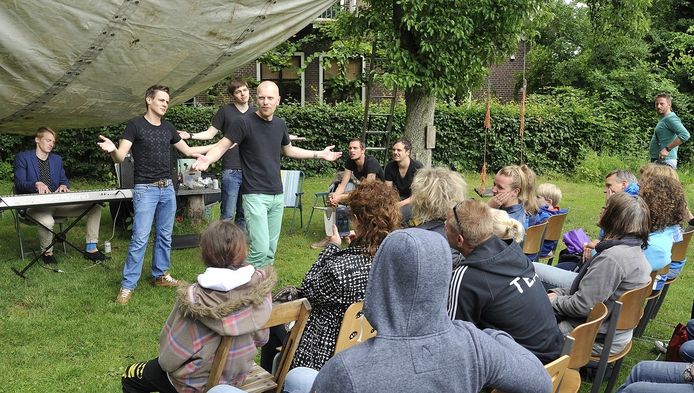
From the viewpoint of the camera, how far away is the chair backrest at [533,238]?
16.9 feet

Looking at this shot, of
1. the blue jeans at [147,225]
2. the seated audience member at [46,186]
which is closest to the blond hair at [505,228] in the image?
the blue jeans at [147,225]

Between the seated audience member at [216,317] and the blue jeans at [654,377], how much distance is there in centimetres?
168

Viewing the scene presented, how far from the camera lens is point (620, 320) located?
3469 mm

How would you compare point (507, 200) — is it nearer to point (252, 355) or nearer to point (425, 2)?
point (252, 355)

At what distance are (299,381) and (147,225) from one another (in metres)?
3.21

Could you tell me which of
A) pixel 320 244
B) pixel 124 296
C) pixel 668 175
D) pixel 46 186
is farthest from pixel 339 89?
pixel 668 175

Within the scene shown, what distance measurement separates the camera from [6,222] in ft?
27.9

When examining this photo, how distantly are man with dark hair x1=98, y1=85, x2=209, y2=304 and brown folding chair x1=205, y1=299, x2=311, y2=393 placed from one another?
2694mm

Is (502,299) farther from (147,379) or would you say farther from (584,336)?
(147,379)

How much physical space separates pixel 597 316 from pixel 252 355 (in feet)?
5.25

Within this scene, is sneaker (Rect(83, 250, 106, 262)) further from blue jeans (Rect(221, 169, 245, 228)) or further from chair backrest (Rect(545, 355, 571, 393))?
chair backrest (Rect(545, 355, 571, 393))

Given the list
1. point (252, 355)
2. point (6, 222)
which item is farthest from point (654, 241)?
point (6, 222)

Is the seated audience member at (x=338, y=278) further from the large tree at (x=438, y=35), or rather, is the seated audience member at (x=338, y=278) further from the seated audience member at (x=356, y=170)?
the large tree at (x=438, y=35)

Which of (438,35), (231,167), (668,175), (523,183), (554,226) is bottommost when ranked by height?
(554,226)
